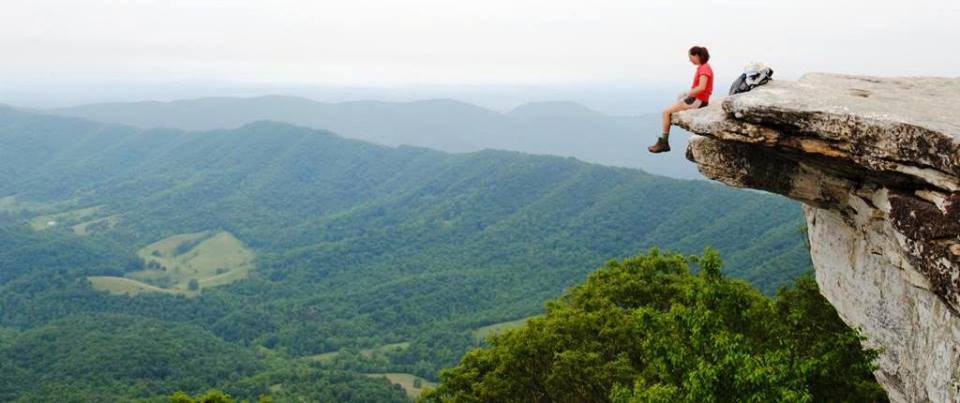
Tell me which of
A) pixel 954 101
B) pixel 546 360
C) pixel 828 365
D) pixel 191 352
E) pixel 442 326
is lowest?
pixel 442 326

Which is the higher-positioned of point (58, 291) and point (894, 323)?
point (894, 323)

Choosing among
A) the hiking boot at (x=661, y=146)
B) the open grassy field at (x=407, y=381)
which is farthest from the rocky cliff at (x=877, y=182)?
the open grassy field at (x=407, y=381)

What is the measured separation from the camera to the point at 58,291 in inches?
6777

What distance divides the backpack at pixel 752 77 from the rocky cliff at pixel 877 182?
33cm

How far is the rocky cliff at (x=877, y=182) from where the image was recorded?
10.6m

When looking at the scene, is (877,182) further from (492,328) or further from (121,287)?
(121,287)

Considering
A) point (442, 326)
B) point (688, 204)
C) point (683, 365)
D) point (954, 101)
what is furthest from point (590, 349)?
point (688, 204)

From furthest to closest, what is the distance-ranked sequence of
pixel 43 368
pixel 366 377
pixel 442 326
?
pixel 442 326 < pixel 366 377 < pixel 43 368

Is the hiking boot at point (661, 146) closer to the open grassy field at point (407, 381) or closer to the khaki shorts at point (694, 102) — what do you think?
the khaki shorts at point (694, 102)

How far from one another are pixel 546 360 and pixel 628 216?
174754 mm

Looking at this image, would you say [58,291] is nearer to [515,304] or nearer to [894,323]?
[515,304]

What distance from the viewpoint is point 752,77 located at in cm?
1519

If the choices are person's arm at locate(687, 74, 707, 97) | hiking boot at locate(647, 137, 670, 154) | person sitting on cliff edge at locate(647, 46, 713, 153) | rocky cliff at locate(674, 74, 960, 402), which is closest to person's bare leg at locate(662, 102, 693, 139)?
person sitting on cliff edge at locate(647, 46, 713, 153)

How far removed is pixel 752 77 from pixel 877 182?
381 centimetres
